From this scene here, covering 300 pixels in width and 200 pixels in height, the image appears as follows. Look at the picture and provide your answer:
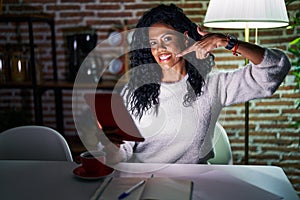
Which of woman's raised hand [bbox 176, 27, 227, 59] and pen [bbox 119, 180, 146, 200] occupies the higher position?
woman's raised hand [bbox 176, 27, 227, 59]

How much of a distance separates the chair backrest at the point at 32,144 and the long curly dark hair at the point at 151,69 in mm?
400

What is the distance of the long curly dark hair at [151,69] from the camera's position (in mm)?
1579

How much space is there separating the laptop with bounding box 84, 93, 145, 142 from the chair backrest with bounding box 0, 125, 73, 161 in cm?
27

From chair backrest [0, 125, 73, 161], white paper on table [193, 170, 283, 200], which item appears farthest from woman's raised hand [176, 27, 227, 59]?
chair backrest [0, 125, 73, 161]

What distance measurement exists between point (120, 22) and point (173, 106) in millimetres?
1072

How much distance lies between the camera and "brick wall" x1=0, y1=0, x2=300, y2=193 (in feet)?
7.67

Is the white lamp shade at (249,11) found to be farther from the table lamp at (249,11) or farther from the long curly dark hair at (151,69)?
the long curly dark hair at (151,69)

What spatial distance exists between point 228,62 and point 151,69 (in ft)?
2.94

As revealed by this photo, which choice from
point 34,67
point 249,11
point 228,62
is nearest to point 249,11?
point 249,11

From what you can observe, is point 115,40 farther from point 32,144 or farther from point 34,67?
point 32,144

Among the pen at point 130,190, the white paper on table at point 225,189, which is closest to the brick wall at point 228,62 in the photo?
the white paper on table at point 225,189

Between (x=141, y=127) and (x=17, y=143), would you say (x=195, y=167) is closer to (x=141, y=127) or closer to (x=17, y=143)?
(x=141, y=127)

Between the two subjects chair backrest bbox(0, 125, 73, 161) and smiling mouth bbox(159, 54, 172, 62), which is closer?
smiling mouth bbox(159, 54, 172, 62)

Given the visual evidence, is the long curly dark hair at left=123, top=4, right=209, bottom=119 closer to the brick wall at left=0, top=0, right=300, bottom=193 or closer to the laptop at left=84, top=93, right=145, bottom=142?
the laptop at left=84, top=93, right=145, bottom=142
